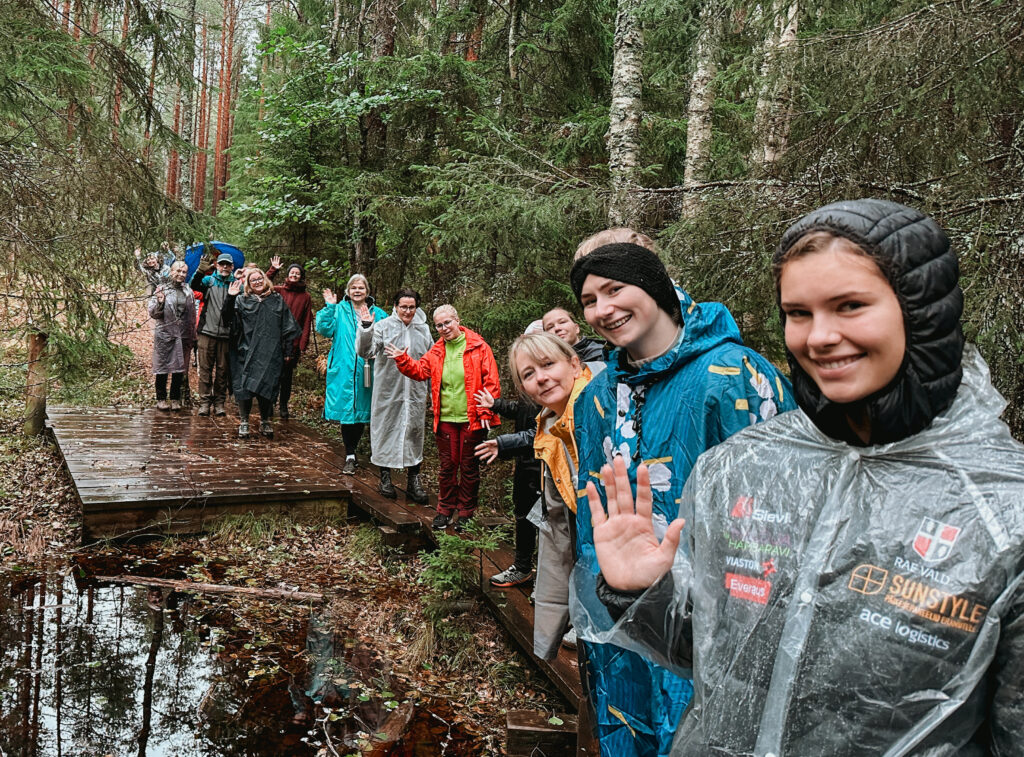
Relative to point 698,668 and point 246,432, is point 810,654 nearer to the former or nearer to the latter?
point 698,668

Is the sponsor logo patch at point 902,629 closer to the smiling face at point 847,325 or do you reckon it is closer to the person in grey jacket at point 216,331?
the smiling face at point 847,325

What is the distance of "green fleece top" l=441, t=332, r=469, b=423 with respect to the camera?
630cm

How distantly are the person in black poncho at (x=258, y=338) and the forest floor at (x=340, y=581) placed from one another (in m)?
1.40

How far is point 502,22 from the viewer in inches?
426

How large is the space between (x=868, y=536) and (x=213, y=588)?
218 inches

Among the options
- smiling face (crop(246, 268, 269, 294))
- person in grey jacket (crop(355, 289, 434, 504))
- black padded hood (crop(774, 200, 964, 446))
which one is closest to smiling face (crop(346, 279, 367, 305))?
person in grey jacket (crop(355, 289, 434, 504))

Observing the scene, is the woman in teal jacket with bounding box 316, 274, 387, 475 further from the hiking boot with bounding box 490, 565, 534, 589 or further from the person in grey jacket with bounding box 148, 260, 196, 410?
the hiking boot with bounding box 490, 565, 534, 589

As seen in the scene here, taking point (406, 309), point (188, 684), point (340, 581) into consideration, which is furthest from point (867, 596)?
point (406, 309)

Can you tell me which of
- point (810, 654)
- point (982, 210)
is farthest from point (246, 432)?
point (810, 654)

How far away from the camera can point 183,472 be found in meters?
7.38

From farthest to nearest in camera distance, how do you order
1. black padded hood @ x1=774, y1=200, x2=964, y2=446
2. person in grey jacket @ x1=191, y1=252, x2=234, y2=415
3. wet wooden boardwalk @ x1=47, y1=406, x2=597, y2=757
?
person in grey jacket @ x1=191, y1=252, x2=234, y2=415 → wet wooden boardwalk @ x1=47, y1=406, x2=597, y2=757 → black padded hood @ x1=774, y1=200, x2=964, y2=446

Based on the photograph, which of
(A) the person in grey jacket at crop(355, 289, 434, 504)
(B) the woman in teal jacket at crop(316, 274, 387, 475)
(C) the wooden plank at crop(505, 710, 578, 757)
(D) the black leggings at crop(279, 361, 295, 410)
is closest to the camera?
(C) the wooden plank at crop(505, 710, 578, 757)

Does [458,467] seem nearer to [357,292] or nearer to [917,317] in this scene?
[357,292]

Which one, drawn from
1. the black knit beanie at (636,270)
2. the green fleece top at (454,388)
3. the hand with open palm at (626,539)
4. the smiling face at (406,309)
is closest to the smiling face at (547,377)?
the black knit beanie at (636,270)
